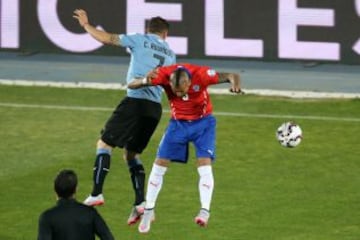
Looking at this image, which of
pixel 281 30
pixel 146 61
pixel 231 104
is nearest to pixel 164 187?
pixel 146 61

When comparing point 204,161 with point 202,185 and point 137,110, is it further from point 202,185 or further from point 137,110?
point 137,110

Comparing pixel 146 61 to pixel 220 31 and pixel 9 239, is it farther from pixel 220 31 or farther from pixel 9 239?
pixel 220 31

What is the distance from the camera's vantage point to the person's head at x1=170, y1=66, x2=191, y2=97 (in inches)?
563

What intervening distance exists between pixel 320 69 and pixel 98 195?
11.3 m

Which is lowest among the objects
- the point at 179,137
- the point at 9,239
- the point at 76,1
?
the point at 9,239

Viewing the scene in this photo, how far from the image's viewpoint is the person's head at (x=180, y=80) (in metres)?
14.3

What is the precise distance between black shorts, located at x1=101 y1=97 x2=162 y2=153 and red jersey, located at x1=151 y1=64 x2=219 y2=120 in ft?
2.18

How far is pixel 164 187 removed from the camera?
18000mm

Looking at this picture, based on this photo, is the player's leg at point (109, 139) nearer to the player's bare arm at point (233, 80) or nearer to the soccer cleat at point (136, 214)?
the soccer cleat at point (136, 214)

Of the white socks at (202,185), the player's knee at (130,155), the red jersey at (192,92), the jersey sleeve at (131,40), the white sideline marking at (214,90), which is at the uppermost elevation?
the jersey sleeve at (131,40)

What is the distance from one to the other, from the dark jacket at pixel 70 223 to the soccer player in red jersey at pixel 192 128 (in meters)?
3.61

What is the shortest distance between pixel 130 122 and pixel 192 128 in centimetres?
97

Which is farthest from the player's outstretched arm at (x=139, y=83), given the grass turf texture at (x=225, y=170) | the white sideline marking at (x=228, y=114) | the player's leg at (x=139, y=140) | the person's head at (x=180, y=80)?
the white sideline marking at (x=228, y=114)

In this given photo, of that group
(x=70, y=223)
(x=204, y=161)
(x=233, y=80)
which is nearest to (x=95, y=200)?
(x=204, y=161)
